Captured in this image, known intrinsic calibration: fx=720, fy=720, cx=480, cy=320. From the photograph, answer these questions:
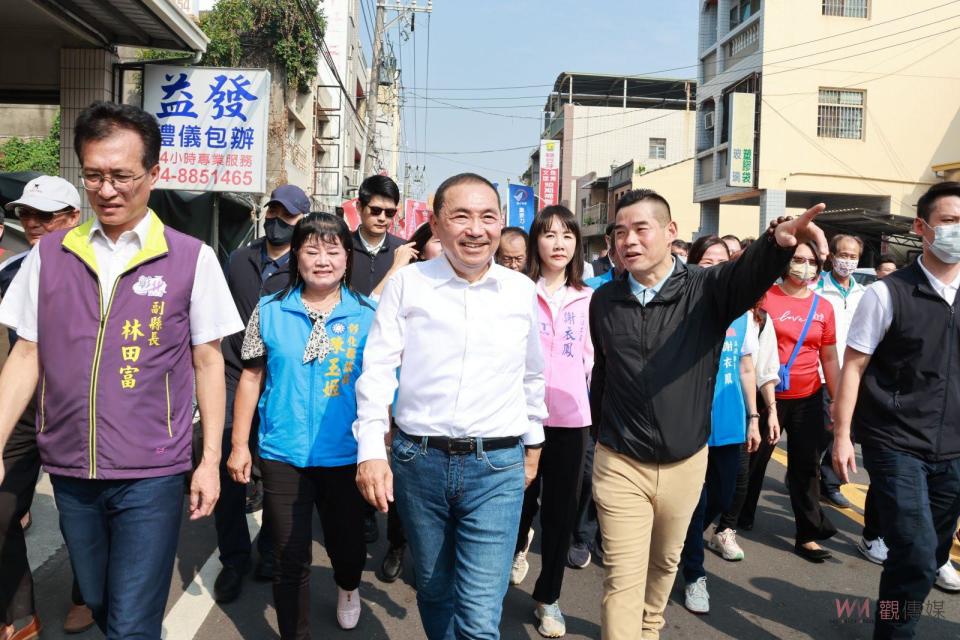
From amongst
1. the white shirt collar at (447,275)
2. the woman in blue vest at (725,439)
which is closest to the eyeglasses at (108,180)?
the white shirt collar at (447,275)

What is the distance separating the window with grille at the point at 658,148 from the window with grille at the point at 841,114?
73.3 feet

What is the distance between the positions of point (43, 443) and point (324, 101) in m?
23.3

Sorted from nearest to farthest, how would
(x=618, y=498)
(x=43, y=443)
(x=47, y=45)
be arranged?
1. (x=43, y=443)
2. (x=618, y=498)
3. (x=47, y=45)

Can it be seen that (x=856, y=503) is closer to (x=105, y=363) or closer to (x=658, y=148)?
(x=105, y=363)

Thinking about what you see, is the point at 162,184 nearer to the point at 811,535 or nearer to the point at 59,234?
the point at 59,234

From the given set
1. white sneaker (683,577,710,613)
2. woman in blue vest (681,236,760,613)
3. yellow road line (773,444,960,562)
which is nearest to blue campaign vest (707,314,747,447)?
woman in blue vest (681,236,760,613)

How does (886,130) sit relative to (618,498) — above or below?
above

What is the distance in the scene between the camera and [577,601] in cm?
401

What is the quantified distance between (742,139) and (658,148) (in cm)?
2360

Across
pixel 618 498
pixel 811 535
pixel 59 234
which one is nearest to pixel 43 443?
pixel 59 234

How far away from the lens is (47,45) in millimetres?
7863

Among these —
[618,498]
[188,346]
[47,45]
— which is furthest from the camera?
[47,45]

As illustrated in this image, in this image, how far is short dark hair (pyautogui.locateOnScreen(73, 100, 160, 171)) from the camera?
237cm

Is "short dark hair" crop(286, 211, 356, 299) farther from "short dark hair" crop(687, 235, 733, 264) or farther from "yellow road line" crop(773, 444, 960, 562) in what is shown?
"yellow road line" crop(773, 444, 960, 562)
